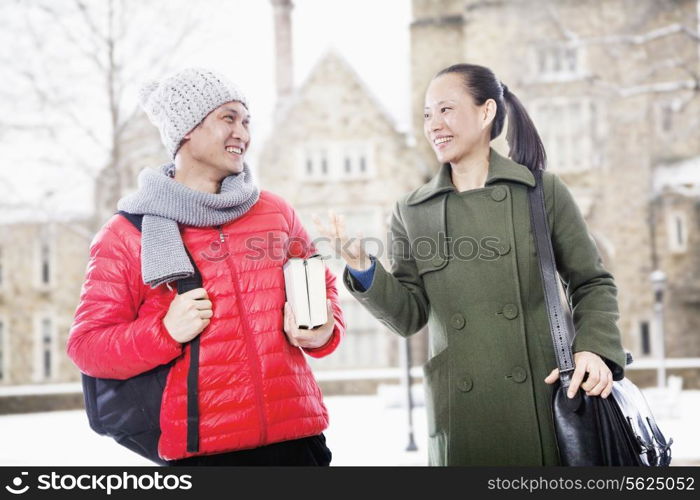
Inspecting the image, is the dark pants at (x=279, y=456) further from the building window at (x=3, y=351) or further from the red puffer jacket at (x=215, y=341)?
the building window at (x=3, y=351)

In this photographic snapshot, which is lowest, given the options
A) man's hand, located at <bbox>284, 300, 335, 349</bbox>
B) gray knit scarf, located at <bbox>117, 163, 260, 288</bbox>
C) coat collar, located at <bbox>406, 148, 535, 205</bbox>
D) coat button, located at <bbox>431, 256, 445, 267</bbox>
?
man's hand, located at <bbox>284, 300, 335, 349</bbox>

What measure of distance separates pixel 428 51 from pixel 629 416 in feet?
31.9

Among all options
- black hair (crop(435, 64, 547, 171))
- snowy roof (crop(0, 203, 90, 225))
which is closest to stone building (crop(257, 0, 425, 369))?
snowy roof (crop(0, 203, 90, 225))

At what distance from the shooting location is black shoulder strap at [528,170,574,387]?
60.7 inches

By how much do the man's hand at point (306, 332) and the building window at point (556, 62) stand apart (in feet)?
30.5

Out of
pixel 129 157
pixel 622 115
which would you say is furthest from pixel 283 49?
pixel 622 115

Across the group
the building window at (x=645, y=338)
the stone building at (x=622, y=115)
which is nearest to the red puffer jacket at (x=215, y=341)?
the stone building at (x=622, y=115)

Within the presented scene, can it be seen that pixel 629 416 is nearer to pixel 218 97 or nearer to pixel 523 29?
pixel 218 97

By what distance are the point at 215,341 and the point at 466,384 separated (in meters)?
0.55

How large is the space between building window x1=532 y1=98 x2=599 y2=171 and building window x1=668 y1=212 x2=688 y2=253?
1.30m

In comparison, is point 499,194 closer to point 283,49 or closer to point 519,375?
point 519,375

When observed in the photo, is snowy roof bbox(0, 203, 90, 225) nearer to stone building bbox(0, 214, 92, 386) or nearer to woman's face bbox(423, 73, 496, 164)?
stone building bbox(0, 214, 92, 386)

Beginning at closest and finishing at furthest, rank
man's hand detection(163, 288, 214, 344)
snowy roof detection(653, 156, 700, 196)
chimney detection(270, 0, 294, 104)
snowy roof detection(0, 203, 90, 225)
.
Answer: man's hand detection(163, 288, 214, 344) < snowy roof detection(0, 203, 90, 225) < snowy roof detection(653, 156, 700, 196) < chimney detection(270, 0, 294, 104)

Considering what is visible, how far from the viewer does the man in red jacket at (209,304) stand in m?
1.45
